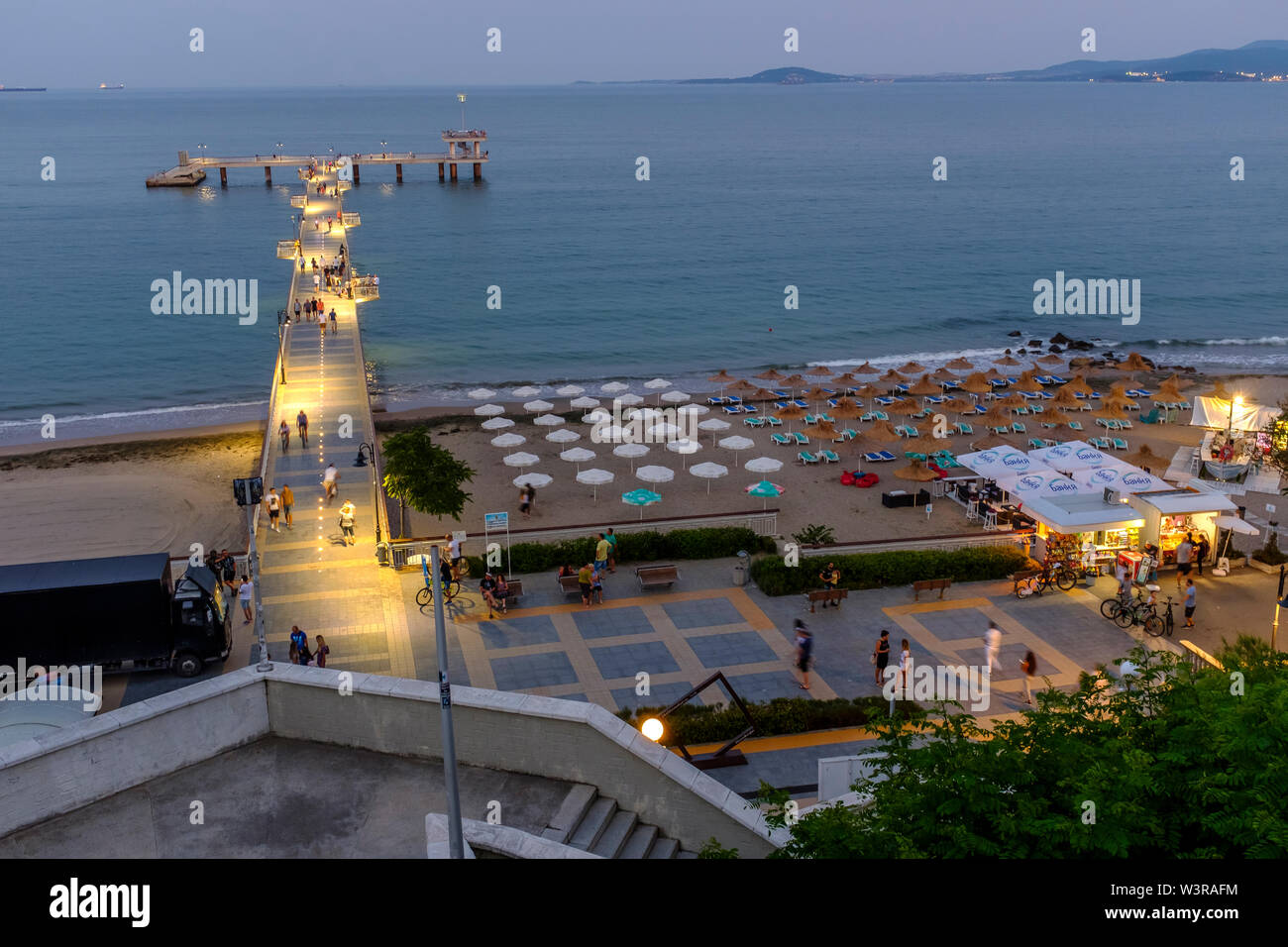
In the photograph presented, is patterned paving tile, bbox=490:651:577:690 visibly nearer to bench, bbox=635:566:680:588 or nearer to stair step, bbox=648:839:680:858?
bench, bbox=635:566:680:588

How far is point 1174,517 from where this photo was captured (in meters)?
23.8

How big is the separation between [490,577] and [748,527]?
6739 millimetres

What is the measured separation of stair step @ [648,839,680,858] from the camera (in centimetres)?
1162

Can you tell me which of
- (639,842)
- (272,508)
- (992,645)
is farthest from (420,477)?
(639,842)

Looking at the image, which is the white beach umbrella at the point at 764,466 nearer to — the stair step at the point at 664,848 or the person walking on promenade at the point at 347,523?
the person walking on promenade at the point at 347,523

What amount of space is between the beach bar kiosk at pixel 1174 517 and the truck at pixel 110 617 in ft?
63.1

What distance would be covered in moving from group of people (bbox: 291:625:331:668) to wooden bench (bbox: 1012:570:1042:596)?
13912mm

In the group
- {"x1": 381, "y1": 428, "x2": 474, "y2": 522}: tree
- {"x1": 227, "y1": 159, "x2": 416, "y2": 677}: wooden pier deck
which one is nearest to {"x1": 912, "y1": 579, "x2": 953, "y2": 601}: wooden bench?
{"x1": 381, "y1": 428, "x2": 474, "y2": 522}: tree

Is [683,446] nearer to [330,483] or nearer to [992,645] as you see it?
[330,483]

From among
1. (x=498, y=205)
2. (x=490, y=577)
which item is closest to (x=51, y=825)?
(x=490, y=577)

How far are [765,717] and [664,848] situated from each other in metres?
5.67

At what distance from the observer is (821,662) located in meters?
19.7

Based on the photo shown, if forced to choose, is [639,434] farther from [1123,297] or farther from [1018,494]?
[1123,297]

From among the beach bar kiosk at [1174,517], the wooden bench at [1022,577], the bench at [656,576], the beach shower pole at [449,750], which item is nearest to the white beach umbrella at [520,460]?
the bench at [656,576]
